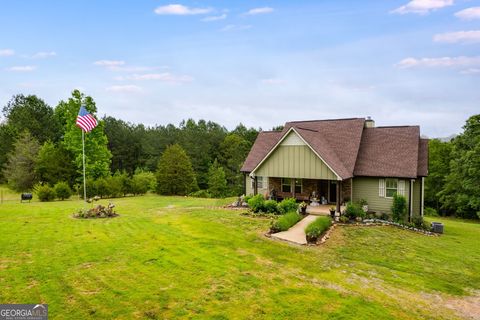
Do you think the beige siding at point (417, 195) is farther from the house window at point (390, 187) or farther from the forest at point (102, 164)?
the forest at point (102, 164)

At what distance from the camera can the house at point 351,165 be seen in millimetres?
18906

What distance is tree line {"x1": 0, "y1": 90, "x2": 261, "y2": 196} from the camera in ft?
113

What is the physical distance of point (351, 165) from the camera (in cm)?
2033

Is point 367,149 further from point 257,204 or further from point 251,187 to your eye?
point 251,187

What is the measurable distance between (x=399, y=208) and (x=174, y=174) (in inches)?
953

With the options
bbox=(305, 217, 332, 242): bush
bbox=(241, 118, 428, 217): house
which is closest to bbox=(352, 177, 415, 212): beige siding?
bbox=(241, 118, 428, 217): house

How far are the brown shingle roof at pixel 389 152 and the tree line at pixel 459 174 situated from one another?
50.4ft

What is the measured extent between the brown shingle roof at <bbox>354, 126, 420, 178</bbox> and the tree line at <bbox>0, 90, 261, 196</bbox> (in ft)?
69.0

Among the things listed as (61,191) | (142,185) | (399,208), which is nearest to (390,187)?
(399,208)

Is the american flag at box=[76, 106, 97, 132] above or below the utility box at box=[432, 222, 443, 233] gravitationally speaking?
above

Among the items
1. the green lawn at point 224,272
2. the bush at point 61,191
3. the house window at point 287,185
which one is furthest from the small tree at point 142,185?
the house window at point 287,185

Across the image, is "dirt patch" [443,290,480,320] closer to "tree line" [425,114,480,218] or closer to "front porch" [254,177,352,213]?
"front porch" [254,177,352,213]

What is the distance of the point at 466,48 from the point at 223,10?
53.7 ft

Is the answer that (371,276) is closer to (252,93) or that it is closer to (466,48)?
(466,48)
